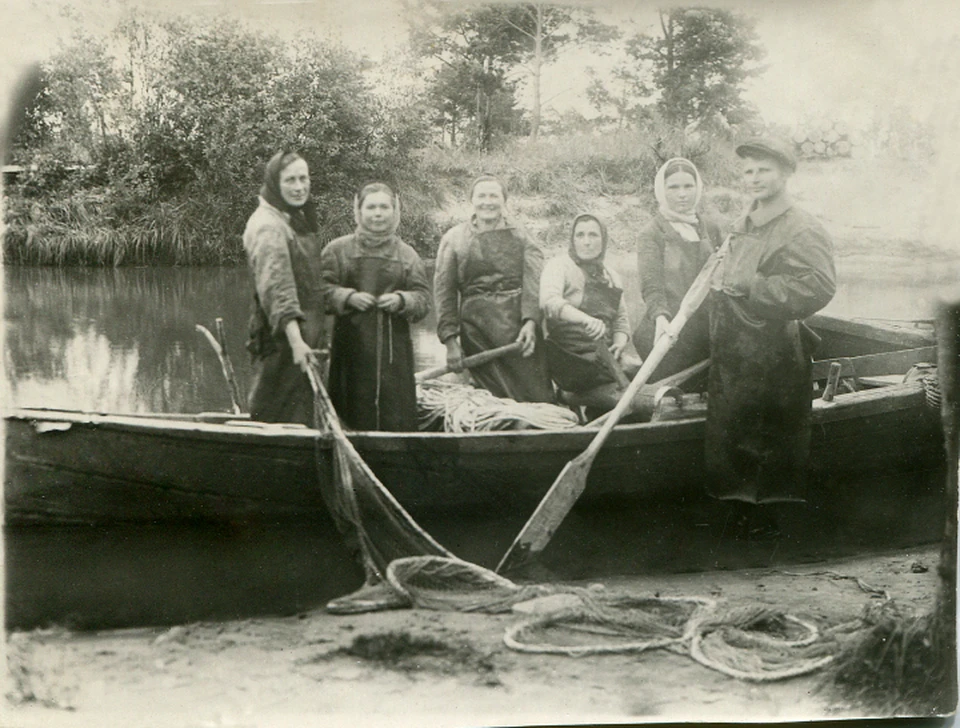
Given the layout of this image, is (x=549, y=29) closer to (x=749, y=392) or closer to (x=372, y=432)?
(x=749, y=392)

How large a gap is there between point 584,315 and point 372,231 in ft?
3.08

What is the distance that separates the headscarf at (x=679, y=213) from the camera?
4469mm

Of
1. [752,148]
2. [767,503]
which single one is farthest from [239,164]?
[767,503]

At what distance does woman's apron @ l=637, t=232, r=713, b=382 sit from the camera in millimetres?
4461

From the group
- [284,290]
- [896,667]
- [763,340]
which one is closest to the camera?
[284,290]

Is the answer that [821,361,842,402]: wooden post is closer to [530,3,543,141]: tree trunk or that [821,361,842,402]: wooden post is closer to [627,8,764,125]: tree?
[627,8,764,125]: tree

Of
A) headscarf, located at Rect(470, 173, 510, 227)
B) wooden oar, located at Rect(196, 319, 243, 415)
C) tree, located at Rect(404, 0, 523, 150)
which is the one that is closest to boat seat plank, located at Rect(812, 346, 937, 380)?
headscarf, located at Rect(470, 173, 510, 227)

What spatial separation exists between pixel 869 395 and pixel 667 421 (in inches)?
34.9

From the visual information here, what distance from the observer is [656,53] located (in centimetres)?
448

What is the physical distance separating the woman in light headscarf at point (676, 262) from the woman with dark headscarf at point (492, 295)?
465 millimetres

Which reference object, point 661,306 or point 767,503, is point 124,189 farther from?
point 767,503

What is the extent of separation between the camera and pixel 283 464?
167 inches

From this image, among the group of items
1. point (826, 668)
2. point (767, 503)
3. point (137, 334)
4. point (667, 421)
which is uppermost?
point (137, 334)

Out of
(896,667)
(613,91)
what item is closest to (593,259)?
(613,91)
